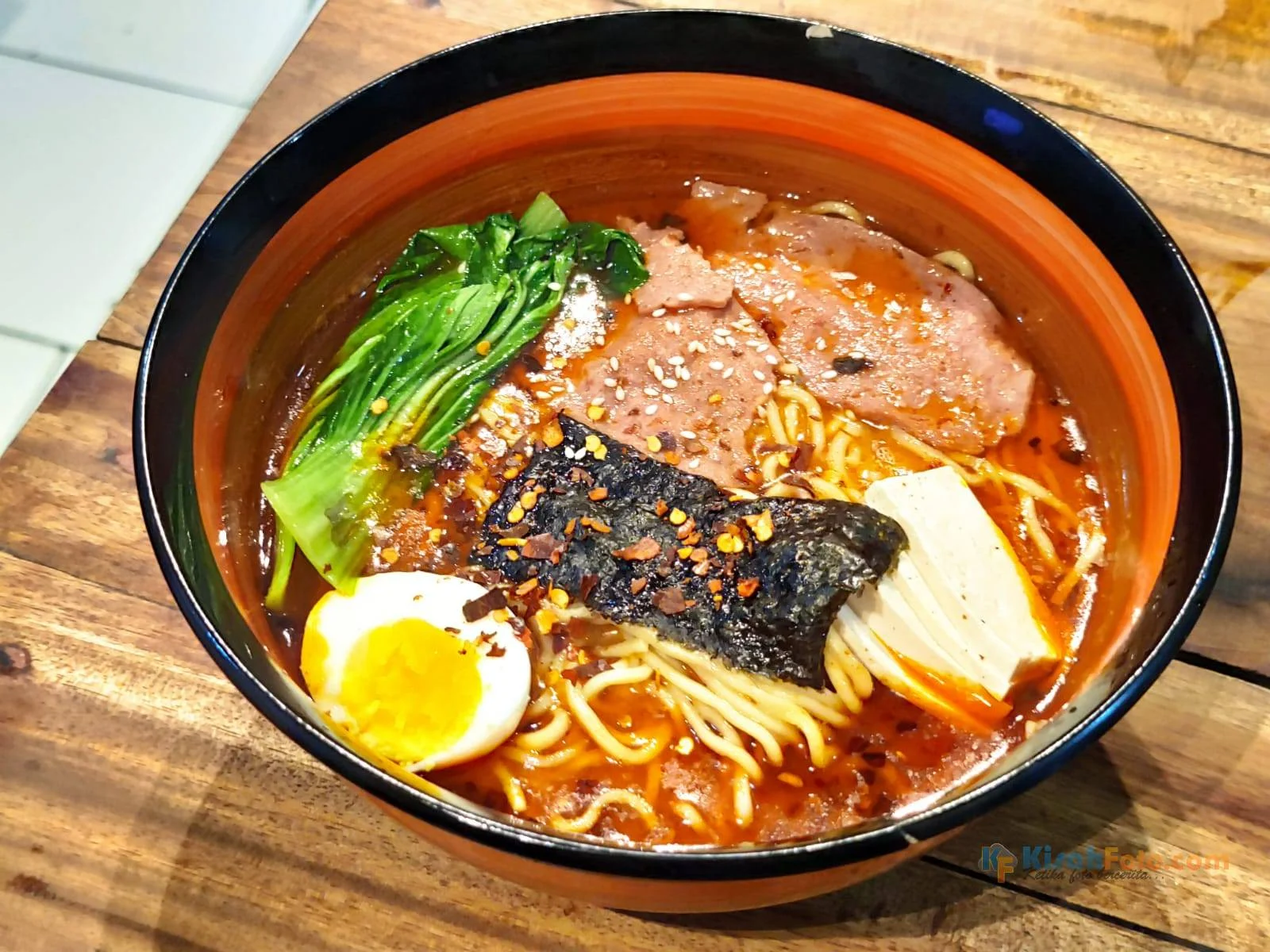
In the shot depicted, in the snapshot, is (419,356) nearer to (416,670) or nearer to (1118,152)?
(416,670)

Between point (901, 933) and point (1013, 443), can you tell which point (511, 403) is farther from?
point (901, 933)

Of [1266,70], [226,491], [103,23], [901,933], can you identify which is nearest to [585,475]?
[226,491]

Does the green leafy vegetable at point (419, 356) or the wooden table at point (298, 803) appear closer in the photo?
the wooden table at point (298, 803)

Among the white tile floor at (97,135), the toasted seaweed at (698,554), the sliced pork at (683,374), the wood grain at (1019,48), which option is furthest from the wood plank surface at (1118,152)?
the white tile floor at (97,135)

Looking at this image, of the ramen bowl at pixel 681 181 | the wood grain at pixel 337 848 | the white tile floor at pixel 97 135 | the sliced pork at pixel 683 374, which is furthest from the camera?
the white tile floor at pixel 97 135

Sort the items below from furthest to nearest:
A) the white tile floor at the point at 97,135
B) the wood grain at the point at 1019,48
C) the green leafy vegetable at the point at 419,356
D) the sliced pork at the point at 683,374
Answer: the white tile floor at the point at 97,135 → the wood grain at the point at 1019,48 → the sliced pork at the point at 683,374 → the green leafy vegetable at the point at 419,356

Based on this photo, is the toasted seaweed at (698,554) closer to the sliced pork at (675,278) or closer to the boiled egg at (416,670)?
the boiled egg at (416,670)

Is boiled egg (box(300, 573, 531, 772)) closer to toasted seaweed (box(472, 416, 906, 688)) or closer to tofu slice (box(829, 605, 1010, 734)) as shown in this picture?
toasted seaweed (box(472, 416, 906, 688))

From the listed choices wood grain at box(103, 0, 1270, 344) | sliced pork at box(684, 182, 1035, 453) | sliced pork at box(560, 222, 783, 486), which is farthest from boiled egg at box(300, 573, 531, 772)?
wood grain at box(103, 0, 1270, 344)

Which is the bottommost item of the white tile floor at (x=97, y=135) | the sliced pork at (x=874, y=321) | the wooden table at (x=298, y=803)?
the white tile floor at (x=97, y=135)
